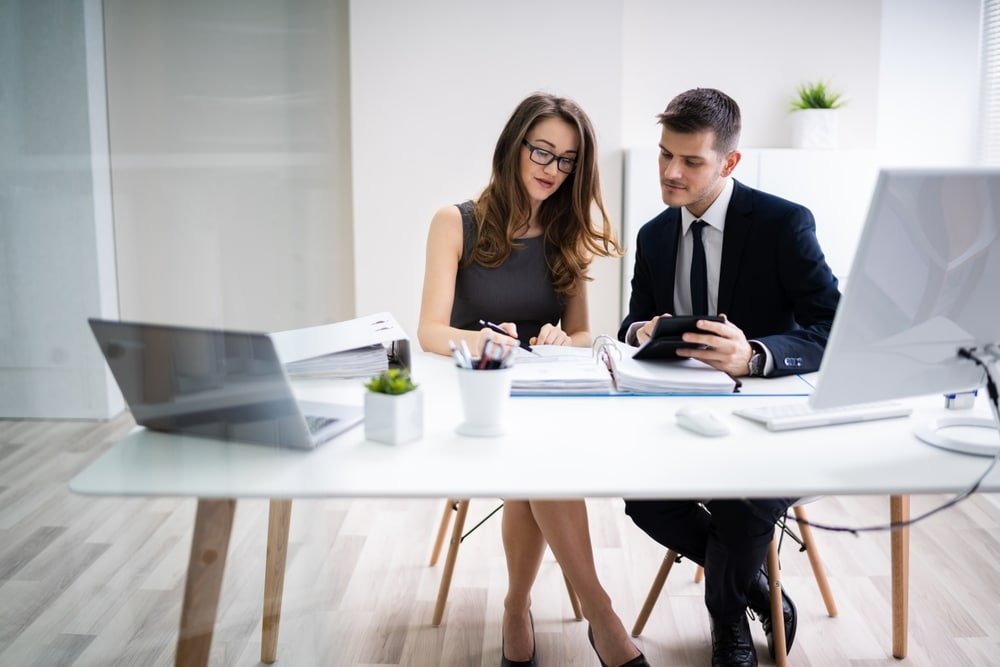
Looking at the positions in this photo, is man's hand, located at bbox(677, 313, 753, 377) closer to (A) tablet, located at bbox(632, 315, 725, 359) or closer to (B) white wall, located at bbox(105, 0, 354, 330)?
(A) tablet, located at bbox(632, 315, 725, 359)

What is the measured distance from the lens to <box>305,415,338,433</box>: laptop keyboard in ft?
4.04

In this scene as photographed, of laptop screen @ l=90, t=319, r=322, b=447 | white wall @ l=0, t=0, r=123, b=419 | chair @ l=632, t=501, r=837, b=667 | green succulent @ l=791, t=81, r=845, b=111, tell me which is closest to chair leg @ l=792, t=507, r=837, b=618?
chair @ l=632, t=501, r=837, b=667

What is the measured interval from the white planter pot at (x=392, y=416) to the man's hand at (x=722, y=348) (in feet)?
1.99

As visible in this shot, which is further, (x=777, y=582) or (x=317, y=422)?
(x=777, y=582)

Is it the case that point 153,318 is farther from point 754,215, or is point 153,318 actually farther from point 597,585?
point 754,215

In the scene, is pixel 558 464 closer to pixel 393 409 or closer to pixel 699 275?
pixel 393 409

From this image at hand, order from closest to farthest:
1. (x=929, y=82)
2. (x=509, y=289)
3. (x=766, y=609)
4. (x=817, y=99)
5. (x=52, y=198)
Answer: (x=52, y=198) < (x=766, y=609) < (x=509, y=289) < (x=817, y=99) < (x=929, y=82)

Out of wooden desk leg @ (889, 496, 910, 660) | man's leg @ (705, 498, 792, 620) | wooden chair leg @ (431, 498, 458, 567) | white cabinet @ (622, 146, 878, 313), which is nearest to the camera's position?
man's leg @ (705, 498, 792, 620)

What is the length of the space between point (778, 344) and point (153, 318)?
116cm

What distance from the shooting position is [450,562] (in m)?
2.03

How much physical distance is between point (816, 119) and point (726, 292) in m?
1.83

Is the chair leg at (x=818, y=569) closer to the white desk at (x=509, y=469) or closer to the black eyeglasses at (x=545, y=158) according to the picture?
the white desk at (x=509, y=469)

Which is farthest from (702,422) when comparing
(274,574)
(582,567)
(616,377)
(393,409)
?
(274,574)

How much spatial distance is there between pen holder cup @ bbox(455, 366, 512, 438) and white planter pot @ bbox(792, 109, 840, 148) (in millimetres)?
2763
